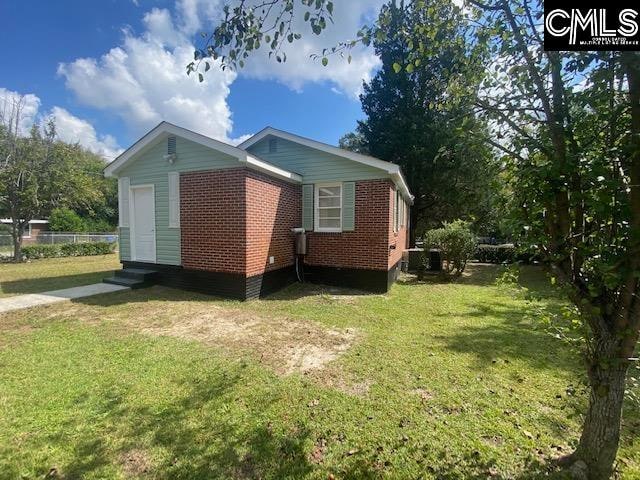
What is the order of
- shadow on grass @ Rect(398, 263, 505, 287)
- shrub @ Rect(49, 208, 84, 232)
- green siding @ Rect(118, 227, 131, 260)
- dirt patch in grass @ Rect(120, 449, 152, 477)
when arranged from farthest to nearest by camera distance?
shrub @ Rect(49, 208, 84, 232) → shadow on grass @ Rect(398, 263, 505, 287) → green siding @ Rect(118, 227, 131, 260) → dirt patch in grass @ Rect(120, 449, 152, 477)

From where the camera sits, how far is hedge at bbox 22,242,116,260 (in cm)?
1603

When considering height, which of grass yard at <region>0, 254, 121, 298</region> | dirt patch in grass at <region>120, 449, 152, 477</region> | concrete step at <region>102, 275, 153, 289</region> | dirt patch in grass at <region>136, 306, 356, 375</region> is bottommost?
dirt patch in grass at <region>136, 306, 356, 375</region>

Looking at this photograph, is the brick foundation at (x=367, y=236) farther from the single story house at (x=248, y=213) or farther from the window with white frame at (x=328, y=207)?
the window with white frame at (x=328, y=207)

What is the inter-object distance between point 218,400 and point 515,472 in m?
2.60

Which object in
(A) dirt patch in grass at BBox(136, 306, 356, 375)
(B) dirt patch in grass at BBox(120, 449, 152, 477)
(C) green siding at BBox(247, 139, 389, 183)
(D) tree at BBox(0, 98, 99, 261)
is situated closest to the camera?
(B) dirt patch in grass at BBox(120, 449, 152, 477)

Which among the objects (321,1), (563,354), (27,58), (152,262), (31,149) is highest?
(27,58)

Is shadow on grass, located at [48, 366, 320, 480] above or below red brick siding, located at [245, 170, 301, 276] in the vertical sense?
below

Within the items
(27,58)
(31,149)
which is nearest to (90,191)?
(31,149)

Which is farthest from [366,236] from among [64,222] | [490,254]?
[64,222]

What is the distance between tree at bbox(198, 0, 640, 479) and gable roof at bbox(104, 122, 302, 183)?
5035mm

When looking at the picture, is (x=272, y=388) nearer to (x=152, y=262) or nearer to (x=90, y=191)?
(x=152, y=262)

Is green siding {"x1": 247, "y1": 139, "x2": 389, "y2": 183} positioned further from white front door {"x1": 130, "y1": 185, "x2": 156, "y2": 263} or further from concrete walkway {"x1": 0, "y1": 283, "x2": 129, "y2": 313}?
concrete walkway {"x1": 0, "y1": 283, "x2": 129, "y2": 313}

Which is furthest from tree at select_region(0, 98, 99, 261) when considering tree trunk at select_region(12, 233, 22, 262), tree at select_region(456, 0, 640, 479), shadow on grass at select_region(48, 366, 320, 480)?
tree at select_region(456, 0, 640, 479)

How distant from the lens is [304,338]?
499 centimetres
